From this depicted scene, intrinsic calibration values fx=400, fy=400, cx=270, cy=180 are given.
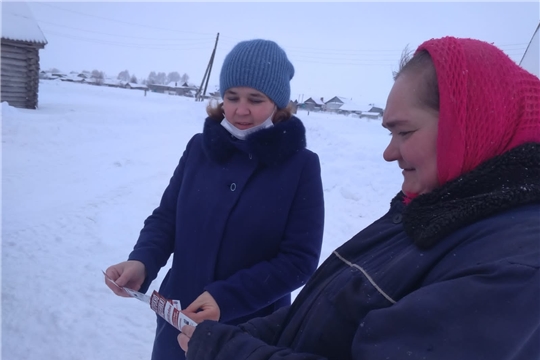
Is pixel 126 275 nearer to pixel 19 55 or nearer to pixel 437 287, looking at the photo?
pixel 437 287

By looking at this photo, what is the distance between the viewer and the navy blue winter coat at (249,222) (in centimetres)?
177

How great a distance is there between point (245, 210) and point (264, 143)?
1.03 ft

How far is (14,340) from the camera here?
9.62 feet

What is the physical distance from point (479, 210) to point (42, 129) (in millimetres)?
12224

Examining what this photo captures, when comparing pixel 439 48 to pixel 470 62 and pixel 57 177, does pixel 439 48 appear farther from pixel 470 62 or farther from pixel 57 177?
pixel 57 177

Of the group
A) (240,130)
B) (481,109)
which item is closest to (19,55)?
(240,130)

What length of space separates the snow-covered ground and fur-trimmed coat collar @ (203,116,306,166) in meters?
2.04

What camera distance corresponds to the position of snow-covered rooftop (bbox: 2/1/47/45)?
15.4 metres

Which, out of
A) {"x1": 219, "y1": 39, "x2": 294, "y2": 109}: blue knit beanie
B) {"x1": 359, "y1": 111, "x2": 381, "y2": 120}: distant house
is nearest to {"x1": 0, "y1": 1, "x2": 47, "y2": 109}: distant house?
{"x1": 219, "y1": 39, "x2": 294, "y2": 109}: blue knit beanie

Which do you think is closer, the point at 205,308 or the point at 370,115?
the point at 205,308

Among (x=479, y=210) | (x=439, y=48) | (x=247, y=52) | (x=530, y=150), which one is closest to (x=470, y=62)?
(x=439, y=48)

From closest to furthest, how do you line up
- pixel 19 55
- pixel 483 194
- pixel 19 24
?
pixel 483 194 → pixel 19 55 → pixel 19 24

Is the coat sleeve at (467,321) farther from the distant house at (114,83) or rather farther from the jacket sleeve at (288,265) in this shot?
the distant house at (114,83)

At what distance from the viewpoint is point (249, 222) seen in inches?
69.9
